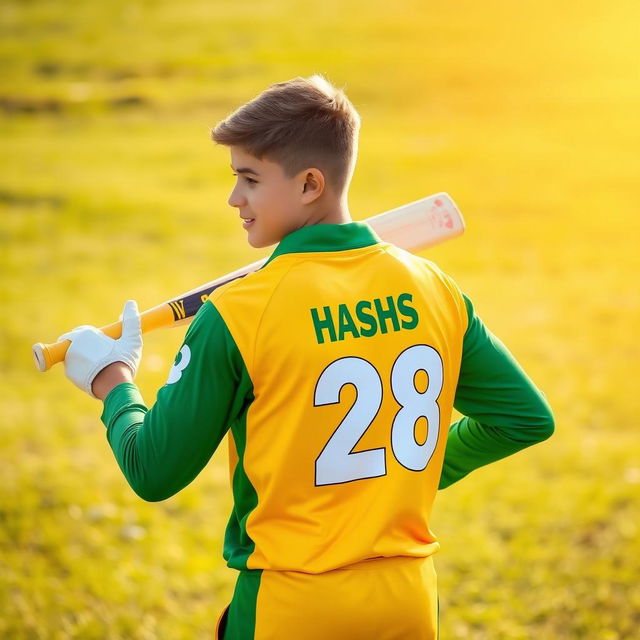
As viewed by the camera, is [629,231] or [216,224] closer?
[629,231]

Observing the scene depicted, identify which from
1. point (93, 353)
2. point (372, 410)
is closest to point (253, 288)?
point (372, 410)

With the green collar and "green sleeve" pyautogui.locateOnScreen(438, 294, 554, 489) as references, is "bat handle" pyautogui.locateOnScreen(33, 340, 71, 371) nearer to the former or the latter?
the green collar

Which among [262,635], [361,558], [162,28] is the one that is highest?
[162,28]

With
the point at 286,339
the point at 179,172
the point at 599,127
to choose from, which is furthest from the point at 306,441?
the point at 599,127

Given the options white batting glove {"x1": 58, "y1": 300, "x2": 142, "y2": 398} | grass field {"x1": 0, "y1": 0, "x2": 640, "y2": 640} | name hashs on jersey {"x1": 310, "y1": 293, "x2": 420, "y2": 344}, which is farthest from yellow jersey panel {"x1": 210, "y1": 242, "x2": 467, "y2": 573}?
grass field {"x1": 0, "y1": 0, "x2": 640, "y2": 640}

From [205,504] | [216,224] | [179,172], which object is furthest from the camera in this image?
[179,172]

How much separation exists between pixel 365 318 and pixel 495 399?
1.33 feet

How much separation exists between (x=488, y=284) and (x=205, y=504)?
15.7ft

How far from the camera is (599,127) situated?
16.3m

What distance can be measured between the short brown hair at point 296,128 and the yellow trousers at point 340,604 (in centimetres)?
73

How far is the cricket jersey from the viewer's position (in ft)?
5.34

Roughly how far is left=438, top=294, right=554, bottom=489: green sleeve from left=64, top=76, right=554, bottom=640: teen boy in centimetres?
7

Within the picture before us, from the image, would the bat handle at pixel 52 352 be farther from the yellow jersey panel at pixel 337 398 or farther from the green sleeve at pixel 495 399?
the green sleeve at pixel 495 399

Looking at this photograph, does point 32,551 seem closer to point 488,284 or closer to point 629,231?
point 488,284
